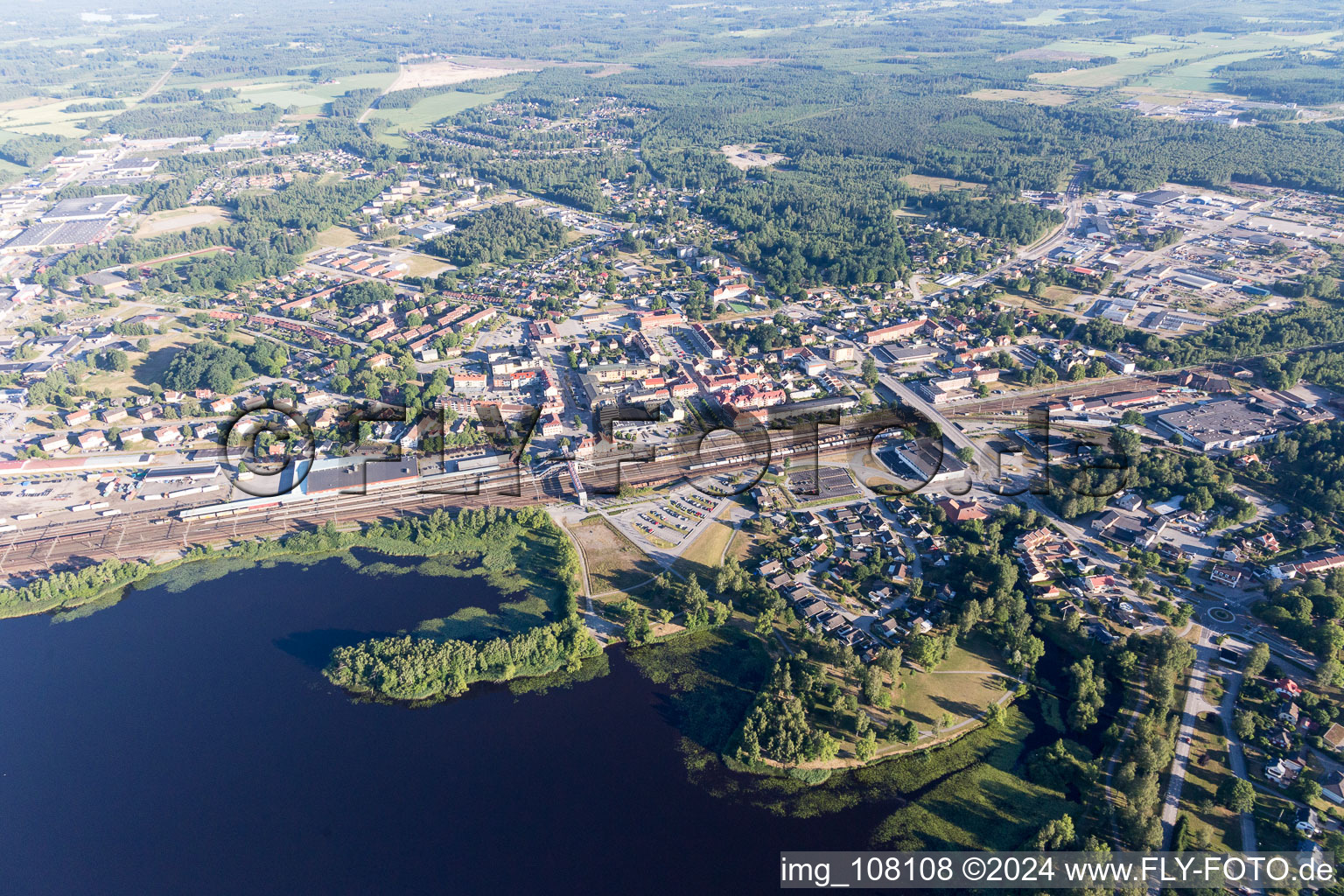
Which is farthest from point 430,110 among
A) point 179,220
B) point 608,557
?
point 608,557

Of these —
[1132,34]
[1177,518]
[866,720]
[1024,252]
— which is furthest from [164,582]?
[1132,34]

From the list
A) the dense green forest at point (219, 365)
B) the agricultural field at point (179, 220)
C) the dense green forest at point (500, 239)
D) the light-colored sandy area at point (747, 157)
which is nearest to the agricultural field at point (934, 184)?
the light-colored sandy area at point (747, 157)

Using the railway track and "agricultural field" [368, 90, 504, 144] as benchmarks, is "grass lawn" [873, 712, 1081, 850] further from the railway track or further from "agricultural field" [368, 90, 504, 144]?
"agricultural field" [368, 90, 504, 144]

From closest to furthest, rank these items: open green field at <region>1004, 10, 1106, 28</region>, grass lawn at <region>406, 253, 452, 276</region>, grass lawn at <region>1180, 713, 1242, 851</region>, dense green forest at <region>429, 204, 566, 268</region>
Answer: grass lawn at <region>1180, 713, 1242, 851</region> → grass lawn at <region>406, 253, 452, 276</region> → dense green forest at <region>429, 204, 566, 268</region> → open green field at <region>1004, 10, 1106, 28</region>

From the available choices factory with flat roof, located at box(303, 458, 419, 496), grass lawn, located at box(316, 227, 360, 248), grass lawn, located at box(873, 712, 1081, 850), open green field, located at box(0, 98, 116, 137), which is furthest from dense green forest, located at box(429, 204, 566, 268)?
open green field, located at box(0, 98, 116, 137)

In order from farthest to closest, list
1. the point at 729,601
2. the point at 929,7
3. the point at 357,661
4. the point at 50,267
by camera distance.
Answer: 1. the point at 929,7
2. the point at 50,267
3. the point at 729,601
4. the point at 357,661

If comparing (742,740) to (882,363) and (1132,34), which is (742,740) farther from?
(1132,34)

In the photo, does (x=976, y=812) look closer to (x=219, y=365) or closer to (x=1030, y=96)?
(x=219, y=365)
